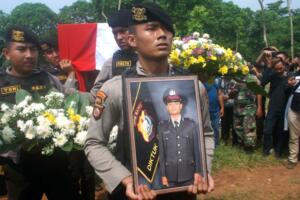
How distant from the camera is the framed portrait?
1733 mm

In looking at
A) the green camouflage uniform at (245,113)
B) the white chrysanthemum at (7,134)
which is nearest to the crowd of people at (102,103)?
the white chrysanthemum at (7,134)

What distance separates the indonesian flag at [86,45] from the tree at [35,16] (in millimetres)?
46756

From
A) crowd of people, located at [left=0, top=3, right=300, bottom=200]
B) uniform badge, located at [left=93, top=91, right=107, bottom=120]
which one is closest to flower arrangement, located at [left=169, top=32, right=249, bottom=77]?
crowd of people, located at [left=0, top=3, right=300, bottom=200]

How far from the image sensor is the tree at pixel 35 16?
51.3 m

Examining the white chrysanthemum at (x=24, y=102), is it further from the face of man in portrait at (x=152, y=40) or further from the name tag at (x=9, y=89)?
the face of man in portrait at (x=152, y=40)

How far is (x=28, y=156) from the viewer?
2875mm

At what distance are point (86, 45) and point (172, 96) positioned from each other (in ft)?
14.5

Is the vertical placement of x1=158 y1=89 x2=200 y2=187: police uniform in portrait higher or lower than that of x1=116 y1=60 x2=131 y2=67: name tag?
lower

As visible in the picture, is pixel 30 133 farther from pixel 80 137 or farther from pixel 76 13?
pixel 76 13

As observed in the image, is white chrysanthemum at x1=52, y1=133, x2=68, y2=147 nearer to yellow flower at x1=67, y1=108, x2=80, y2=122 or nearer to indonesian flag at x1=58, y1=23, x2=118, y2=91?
yellow flower at x1=67, y1=108, x2=80, y2=122

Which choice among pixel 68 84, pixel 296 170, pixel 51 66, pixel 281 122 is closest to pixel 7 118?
pixel 68 84

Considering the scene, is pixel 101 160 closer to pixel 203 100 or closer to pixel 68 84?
pixel 203 100

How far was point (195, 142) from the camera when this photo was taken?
1.81m

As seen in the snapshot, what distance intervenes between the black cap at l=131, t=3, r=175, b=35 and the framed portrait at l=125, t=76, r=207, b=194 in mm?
322
